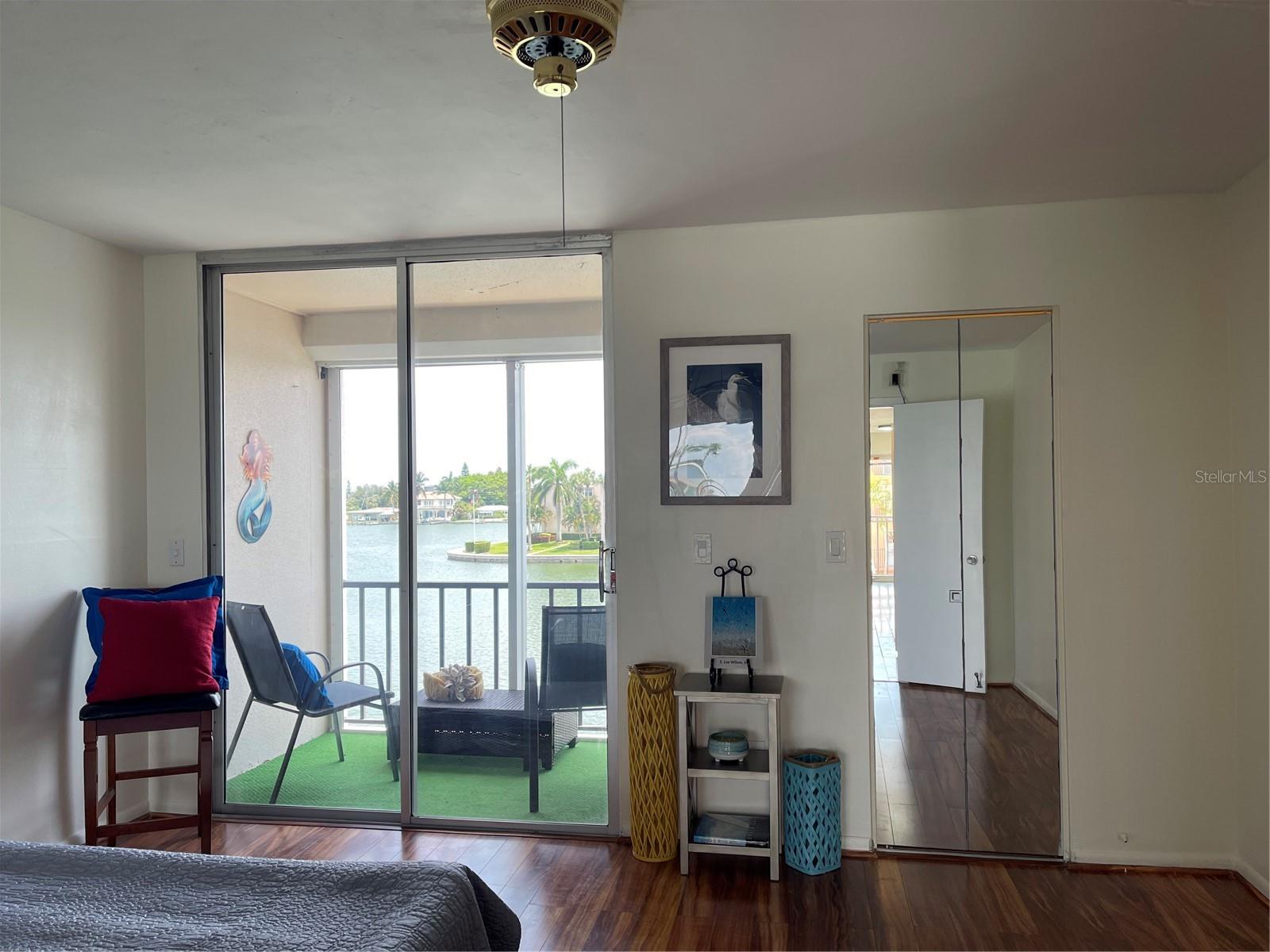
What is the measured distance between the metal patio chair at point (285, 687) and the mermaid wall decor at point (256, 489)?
353mm

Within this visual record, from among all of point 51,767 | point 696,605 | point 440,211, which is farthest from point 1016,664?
point 51,767

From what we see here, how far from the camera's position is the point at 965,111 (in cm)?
240

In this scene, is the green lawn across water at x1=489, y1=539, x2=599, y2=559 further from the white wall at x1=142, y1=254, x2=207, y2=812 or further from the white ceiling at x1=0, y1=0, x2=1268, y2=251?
the white wall at x1=142, y1=254, x2=207, y2=812

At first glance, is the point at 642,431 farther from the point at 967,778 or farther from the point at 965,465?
the point at 967,778

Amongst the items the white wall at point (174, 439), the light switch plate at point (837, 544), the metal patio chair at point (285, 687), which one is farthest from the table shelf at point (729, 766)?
the white wall at point (174, 439)

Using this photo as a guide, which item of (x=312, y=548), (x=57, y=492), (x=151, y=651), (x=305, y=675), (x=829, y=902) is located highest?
(x=57, y=492)

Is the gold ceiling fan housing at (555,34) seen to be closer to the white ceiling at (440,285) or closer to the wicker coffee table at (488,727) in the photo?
the white ceiling at (440,285)

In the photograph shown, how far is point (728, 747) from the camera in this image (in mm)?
3273

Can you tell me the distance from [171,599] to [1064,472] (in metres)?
3.64

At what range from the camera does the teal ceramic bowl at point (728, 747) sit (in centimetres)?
327

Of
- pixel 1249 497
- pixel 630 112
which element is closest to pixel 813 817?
pixel 1249 497

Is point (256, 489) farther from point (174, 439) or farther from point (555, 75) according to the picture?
point (555, 75)

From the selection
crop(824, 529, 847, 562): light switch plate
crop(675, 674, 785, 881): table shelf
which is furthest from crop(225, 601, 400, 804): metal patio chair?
crop(824, 529, 847, 562): light switch plate

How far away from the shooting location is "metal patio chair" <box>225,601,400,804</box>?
376cm
